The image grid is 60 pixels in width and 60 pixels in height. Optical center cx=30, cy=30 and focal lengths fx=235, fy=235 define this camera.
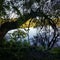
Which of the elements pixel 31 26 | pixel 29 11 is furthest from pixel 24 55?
pixel 31 26

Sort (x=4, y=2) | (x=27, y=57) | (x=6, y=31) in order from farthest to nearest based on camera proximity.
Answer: (x=6, y=31)
(x=4, y=2)
(x=27, y=57)

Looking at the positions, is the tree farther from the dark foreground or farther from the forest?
the dark foreground

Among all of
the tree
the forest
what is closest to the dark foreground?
the forest

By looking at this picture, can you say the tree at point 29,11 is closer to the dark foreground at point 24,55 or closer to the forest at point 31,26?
the forest at point 31,26

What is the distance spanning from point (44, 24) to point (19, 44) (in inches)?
52.2

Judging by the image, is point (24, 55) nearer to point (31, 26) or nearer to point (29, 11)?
point (29, 11)

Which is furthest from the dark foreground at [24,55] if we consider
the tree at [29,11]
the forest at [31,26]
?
the tree at [29,11]

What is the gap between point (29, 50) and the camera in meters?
7.86

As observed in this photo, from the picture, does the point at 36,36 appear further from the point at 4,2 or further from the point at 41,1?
the point at 4,2

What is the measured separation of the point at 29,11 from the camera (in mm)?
9109

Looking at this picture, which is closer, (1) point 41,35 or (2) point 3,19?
(2) point 3,19

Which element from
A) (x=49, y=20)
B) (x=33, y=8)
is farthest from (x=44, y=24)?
(x=33, y=8)

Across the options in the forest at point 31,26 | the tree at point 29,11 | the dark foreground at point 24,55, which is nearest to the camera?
the dark foreground at point 24,55

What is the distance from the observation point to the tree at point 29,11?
882 cm
